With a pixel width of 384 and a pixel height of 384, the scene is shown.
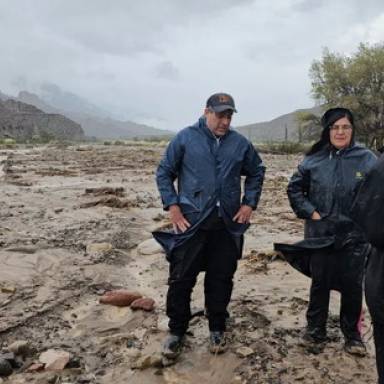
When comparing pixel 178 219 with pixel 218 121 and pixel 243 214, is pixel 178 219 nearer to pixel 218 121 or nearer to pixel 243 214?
pixel 243 214

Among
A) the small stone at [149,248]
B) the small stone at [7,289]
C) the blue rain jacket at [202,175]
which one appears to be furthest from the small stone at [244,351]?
the small stone at [149,248]

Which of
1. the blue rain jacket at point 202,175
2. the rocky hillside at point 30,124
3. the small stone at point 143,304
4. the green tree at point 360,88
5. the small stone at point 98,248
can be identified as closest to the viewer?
the blue rain jacket at point 202,175

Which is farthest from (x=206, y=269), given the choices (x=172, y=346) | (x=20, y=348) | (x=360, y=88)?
(x=360, y=88)

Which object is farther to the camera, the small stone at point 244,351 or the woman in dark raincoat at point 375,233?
the small stone at point 244,351

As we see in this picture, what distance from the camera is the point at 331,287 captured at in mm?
4094

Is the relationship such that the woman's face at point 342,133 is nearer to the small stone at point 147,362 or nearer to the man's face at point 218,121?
the man's face at point 218,121

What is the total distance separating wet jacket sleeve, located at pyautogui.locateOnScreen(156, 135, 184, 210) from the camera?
4.03m

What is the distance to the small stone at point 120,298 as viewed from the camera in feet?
17.3

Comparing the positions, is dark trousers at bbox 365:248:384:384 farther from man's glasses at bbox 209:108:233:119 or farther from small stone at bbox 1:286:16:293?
small stone at bbox 1:286:16:293

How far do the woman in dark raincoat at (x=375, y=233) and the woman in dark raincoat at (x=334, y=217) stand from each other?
1250 mm

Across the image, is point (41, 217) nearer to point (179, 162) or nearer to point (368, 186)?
point (179, 162)

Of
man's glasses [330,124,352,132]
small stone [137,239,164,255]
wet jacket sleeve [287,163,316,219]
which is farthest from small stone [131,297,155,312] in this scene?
man's glasses [330,124,352,132]

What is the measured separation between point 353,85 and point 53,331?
37.8 m

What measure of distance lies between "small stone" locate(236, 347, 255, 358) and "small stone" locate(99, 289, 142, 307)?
4.92 feet
